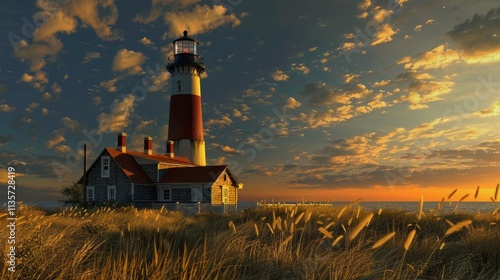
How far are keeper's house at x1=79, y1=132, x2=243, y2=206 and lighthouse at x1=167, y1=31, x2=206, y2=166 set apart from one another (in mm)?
3292

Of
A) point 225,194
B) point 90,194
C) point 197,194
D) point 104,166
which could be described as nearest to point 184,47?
point 104,166

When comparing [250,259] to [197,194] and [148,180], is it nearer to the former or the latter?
[197,194]

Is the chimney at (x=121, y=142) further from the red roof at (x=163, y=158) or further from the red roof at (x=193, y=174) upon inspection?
the red roof at (x=193, y=174)

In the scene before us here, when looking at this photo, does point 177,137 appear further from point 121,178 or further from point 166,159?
point 121,178

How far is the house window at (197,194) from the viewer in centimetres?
3462

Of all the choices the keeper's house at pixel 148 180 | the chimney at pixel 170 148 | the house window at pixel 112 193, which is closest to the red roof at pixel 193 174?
the keeper's house at pixel 148 180

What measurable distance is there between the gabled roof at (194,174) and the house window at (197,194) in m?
0.70

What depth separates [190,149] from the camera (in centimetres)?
4025

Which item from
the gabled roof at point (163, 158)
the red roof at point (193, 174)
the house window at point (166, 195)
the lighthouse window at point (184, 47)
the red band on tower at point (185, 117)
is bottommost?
the house window at point (166, 195)

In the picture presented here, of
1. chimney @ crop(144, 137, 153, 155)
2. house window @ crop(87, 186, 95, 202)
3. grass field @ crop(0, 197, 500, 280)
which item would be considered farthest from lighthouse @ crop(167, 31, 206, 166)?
grass field @ crop(0, 197, 500, 280)

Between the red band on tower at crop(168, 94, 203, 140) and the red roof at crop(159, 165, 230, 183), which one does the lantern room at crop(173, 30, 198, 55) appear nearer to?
the red band on tower at crop(168, 94, 203, 140)

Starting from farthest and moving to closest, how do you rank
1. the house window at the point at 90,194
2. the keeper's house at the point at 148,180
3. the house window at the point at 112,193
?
1. the house window at the point at 90,194
2. the house window at the point at 112,193
3. the keeper's house at the point at 148,180

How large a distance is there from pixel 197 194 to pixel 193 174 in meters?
1.73

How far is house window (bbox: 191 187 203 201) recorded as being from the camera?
34.6 metres
